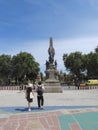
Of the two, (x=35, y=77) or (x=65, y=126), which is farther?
(x=35, y=77)

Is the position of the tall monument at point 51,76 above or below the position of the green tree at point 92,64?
below

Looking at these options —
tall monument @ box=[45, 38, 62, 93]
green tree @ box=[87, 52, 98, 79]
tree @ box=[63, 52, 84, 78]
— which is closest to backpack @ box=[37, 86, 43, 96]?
tall monument @ box=[45, 38, 62, 93]

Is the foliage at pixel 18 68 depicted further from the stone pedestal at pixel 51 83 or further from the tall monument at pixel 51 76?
the stone pedestal at pixel 51 83

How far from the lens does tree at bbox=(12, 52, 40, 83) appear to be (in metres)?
125

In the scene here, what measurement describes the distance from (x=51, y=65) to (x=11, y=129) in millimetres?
35156

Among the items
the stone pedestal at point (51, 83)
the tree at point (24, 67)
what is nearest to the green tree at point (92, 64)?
the tree at point (24, 67)

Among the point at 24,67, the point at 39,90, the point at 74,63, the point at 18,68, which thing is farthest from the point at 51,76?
the point at 18,68

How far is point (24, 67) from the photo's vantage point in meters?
125

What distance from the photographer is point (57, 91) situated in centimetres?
4706

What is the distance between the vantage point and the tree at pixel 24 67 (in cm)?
12506

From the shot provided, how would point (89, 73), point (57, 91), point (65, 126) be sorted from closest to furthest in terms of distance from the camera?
point (65, 126), point (57, 91), point (89, 73)

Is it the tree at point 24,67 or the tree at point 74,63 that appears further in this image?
the tree at point 24,67

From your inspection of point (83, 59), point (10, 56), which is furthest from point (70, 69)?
point (10, 56)

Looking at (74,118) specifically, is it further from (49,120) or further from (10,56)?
(10,56)
